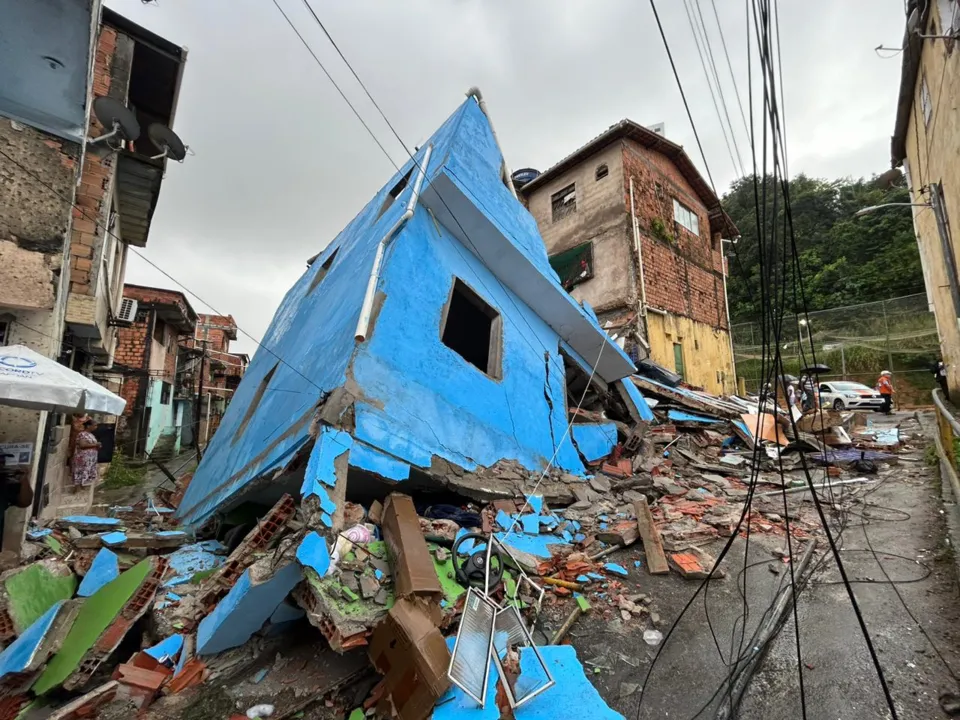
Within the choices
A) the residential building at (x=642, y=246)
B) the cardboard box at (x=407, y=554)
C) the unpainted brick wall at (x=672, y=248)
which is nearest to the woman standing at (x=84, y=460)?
the cardboard box at (x=407, y=554)

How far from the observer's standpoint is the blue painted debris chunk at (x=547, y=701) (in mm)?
2375

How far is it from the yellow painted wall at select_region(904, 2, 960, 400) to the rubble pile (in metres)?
6.65

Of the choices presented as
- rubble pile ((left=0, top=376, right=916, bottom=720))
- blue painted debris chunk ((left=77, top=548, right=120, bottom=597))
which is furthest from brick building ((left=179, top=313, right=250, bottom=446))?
rubble pile ((left=0, top=376, right=916, bottom=720))

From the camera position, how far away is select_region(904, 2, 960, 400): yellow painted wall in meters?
6.63

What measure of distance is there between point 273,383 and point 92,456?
3839mm

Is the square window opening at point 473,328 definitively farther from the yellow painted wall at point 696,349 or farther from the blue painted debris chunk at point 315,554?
the yellow painted wall at point 696,349

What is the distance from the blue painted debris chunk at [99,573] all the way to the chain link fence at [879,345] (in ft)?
66.9

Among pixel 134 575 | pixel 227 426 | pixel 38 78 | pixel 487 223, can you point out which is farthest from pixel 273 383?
pixel 38 78

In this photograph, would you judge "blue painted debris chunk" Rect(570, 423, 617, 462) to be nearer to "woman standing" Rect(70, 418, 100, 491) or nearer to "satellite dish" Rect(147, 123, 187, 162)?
"woman standing" Rect(70, 418, 100, 491)

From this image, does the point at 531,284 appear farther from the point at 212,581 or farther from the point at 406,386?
the point at 212,581

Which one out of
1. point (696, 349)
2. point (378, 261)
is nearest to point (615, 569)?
point (378, 261)

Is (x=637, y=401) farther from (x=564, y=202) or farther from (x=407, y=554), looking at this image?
(x=564, y=202)

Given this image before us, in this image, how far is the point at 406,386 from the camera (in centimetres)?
465

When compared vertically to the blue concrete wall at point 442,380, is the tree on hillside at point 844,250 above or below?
above
